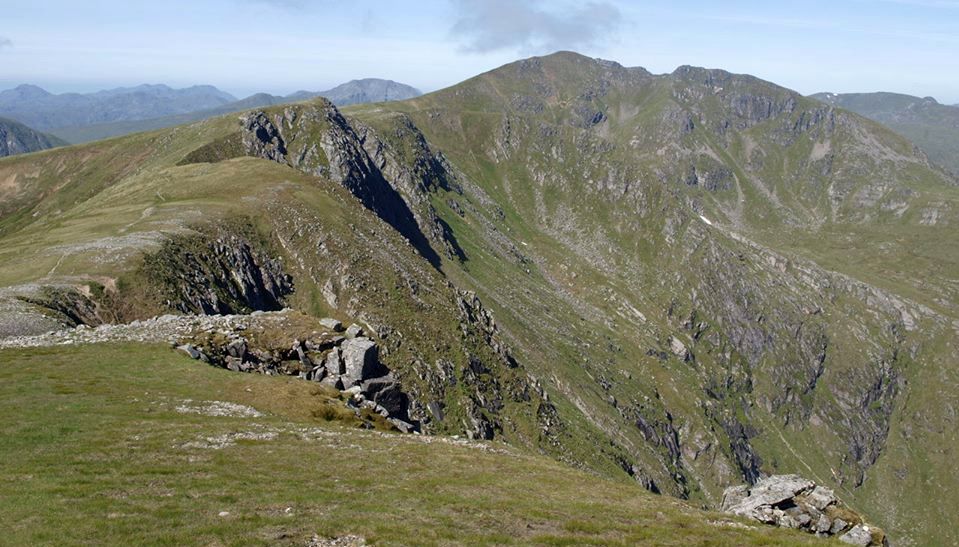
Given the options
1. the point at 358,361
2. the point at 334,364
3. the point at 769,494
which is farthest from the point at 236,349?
the point at 769,494

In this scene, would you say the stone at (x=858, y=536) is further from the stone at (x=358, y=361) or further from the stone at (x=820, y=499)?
the stone at (x=358, y=361)

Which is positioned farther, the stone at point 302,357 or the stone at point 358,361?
the stone at point 302,357

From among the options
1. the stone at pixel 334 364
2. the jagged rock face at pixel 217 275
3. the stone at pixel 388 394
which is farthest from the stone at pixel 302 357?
the jagged rock face at pixel 217 275

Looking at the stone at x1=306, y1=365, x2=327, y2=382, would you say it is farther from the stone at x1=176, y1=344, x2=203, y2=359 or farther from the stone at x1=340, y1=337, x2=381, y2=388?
the stone at x1=176, y1=344, x2=203, y2=359

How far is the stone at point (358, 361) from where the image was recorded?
5378cm

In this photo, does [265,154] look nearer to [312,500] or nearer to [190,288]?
[190,288]

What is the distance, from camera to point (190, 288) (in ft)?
275

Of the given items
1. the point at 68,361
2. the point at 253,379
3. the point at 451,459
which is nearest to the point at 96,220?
the point at 68,361

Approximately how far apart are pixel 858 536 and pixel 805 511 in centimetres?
276

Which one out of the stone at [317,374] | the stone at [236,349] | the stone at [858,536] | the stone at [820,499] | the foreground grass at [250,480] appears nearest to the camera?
the foreground grass at [250,480]

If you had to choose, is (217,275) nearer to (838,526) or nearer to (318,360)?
(318,360)

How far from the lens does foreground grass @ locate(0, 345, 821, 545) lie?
76.3 ft

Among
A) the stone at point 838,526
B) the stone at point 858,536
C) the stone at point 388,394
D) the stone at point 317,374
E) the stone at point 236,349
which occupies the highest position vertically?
the stone at point 858,536

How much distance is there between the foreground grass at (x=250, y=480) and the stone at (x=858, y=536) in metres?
4.26
